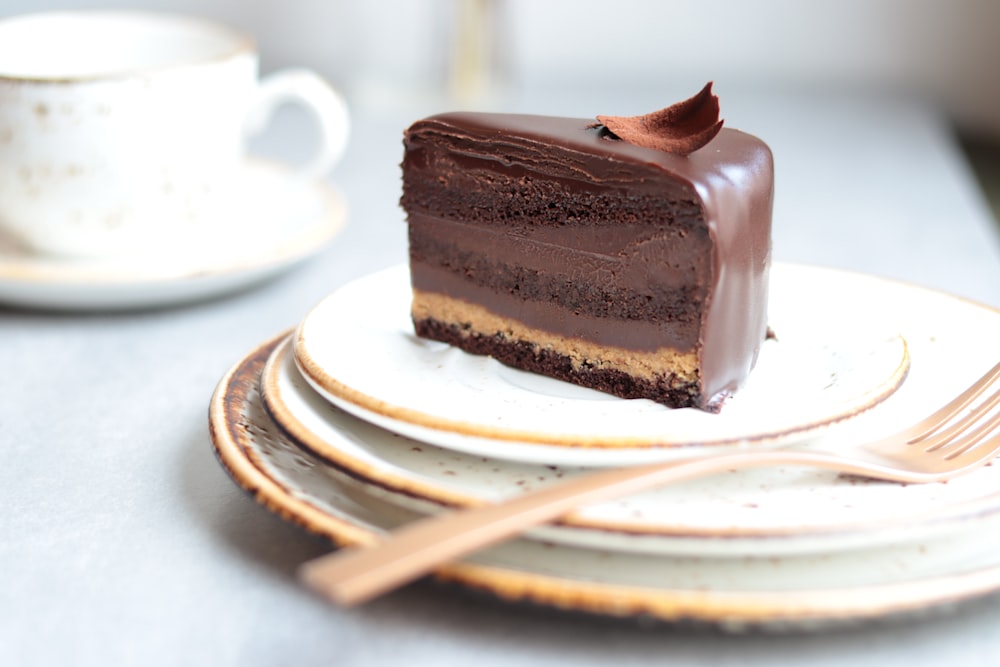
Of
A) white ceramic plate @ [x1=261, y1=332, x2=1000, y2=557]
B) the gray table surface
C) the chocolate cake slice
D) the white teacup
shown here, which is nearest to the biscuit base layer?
the chocolate cake slice

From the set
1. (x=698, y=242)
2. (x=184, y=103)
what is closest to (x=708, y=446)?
(x=698, y=242)

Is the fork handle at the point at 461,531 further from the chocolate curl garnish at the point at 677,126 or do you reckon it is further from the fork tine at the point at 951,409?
the chocolate curl garnish at the point at 677,126

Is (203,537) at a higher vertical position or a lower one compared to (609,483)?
lower

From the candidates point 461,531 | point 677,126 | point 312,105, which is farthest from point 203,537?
point 312,105

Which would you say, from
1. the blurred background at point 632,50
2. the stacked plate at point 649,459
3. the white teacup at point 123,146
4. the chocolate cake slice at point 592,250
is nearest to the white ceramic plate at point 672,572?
the stacked plate at point 649,459

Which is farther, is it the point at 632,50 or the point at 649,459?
the point at 632,50

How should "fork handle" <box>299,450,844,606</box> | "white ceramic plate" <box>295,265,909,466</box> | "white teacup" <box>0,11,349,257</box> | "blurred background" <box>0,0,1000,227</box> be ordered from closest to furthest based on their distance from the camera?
"fork handle" <box>299,450,844,606</box> → "white ceramic plate" <box>295,265,909,466</box> → "white teacup" <box>0,11,349,257</box> → "blurred background" <box>0,0,1000,227</box>

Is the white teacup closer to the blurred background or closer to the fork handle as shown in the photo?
the fork handle

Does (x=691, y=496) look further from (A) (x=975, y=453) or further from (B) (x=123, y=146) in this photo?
(B) (x=123, y=146)
